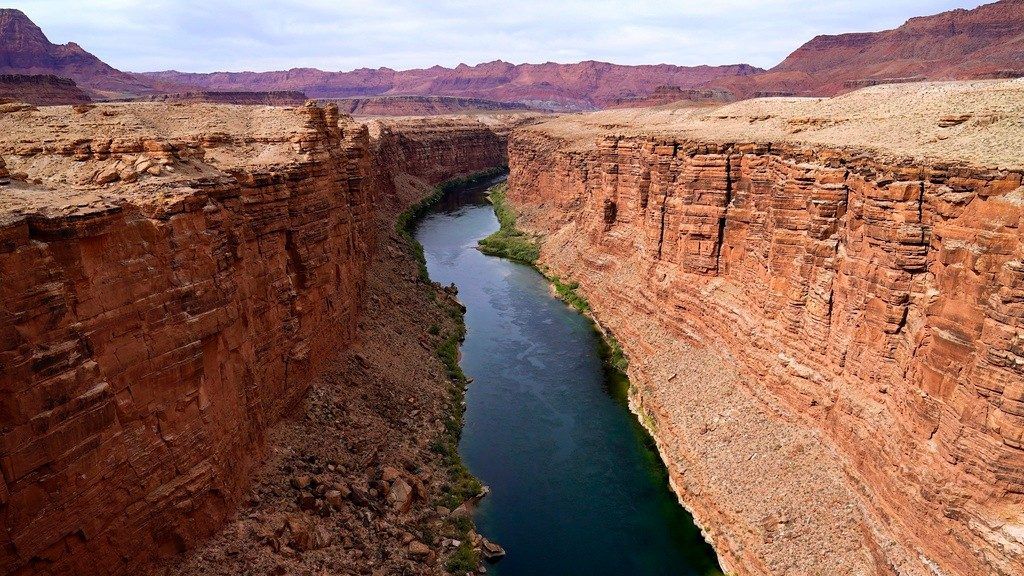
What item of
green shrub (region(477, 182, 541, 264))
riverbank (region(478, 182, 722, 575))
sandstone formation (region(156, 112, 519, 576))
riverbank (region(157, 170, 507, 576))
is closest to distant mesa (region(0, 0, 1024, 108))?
green shrub (region(477, 182, 541, 264))

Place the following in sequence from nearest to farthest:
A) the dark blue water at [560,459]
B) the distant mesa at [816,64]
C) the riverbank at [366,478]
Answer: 1. the riverbank at [366,478]
2. the dark blue water at [560,459]
3. the distant mesa at [816,64]

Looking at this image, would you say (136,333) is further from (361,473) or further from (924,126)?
(924,126)

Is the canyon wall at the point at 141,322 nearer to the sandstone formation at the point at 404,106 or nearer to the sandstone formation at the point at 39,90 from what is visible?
the sandstone formation at the point at 39,90

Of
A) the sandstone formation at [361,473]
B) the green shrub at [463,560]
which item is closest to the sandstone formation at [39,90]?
the sandstone formation at [361,473]

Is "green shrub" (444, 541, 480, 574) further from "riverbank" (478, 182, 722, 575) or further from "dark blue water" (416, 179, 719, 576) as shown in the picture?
"riverbank" (478, 182, 722, 575)

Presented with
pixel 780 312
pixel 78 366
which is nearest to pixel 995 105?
pixel 780 312

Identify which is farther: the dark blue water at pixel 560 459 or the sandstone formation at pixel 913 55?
the sandstone formation at pixel 913 55
